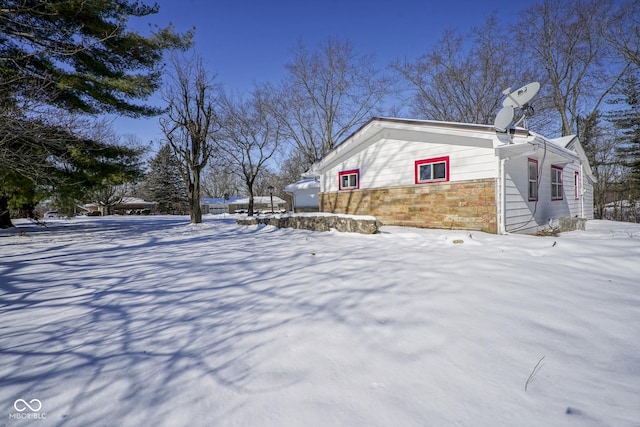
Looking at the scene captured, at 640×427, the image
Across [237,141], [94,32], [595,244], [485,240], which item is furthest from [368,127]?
[237,141]

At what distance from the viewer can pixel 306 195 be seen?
21.2 meters

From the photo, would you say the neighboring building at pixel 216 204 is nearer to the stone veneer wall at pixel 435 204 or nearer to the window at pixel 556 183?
the stone veneer wall at pixel 435 204

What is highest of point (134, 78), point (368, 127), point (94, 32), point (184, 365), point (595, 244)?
point (94, 32)

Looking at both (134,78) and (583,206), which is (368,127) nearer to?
(134,78)

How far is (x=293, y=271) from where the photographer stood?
13.1ft

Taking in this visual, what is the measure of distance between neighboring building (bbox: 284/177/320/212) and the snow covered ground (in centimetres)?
1638

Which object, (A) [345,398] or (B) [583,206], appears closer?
(A) [345,398]

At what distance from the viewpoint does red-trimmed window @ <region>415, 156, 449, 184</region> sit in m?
8.18

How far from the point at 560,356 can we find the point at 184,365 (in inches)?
99.5

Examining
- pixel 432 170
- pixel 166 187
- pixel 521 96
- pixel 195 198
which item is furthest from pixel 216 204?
pixel 521 96

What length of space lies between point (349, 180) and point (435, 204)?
3.57 meters

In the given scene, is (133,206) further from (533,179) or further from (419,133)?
(533,179)

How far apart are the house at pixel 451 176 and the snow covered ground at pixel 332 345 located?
3687 millimetres

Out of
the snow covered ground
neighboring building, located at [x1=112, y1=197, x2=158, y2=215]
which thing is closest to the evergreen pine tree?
neighboring building, located at [x1=112, y1=197, x2=158, y2=215]
